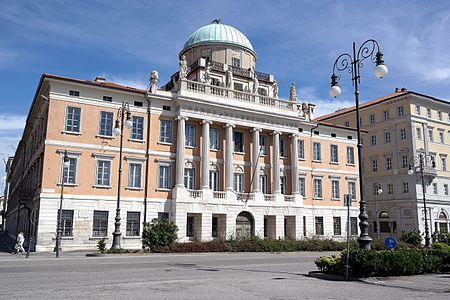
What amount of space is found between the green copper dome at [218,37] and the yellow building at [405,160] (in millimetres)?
22567

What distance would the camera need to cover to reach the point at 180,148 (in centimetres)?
3484

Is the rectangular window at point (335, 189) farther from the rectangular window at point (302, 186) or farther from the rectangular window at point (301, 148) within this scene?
the rectangular window at point (301, 148)

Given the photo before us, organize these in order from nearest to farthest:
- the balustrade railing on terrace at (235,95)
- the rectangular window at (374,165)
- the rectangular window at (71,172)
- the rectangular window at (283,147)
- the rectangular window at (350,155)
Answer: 1. the rectangular window at (71,172)
2. the balustrade railing on terrace at (235,95)
3. the rectangular window at (283,147)
4. the rectangular window at (350,155)
5. the rectangular window at (374,165)

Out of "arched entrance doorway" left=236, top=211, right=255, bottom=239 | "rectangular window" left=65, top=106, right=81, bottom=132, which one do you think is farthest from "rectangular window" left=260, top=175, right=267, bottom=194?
"rectangular window" left=65, top=106, right=81, bottom=132

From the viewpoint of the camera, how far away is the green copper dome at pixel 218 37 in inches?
1750


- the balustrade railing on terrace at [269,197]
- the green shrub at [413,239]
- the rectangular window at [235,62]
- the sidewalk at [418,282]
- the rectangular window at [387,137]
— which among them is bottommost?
the sidewalk at [418,282]

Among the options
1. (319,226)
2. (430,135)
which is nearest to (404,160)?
(430,135)

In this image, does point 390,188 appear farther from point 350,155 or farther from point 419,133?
point 350,155

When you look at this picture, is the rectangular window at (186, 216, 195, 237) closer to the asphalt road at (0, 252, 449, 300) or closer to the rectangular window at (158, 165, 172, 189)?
the rectangular window at (158, 165, 172, 189)

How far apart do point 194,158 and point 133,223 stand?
753 cm

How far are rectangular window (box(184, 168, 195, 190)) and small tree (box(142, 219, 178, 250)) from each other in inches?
286

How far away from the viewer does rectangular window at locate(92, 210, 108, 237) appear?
31517mm

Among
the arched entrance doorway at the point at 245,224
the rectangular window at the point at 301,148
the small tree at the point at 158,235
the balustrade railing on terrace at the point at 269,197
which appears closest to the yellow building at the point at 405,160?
the rectangular window at the point at 301,148

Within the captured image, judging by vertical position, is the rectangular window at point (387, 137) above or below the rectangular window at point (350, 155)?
above
